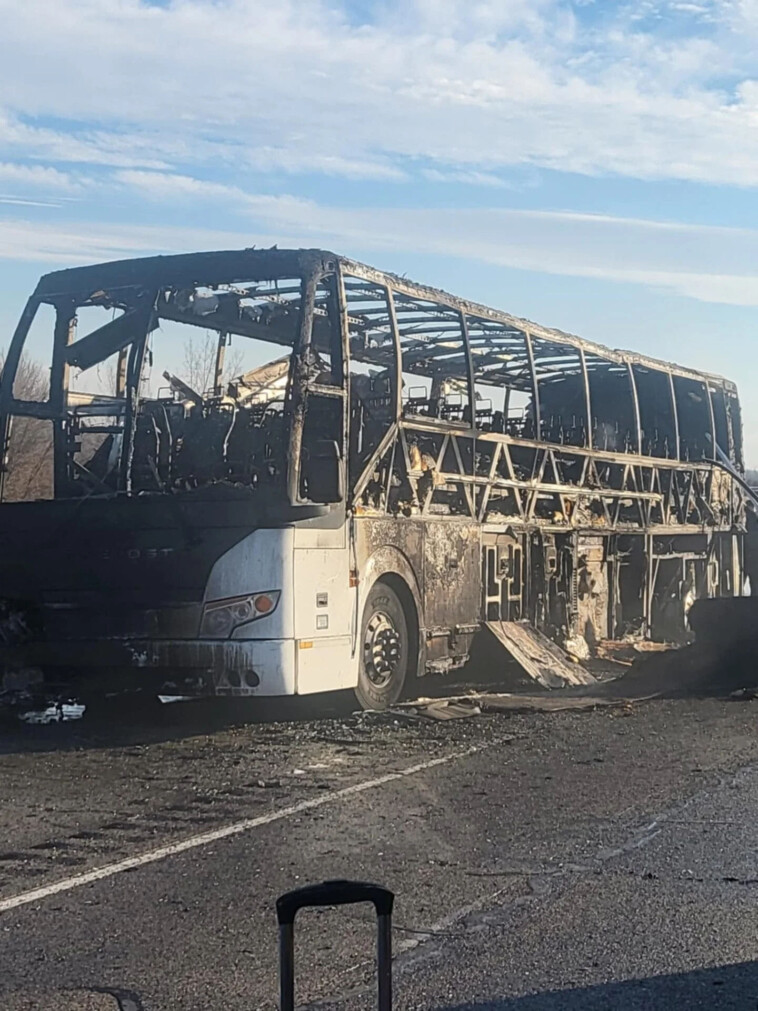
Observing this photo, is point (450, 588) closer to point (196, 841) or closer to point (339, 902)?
point (196, 841)

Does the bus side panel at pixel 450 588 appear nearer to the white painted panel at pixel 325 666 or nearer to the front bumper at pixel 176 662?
the white painted panel at pixel 325 666

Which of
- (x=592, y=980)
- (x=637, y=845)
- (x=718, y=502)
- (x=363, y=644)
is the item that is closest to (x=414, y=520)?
(x=363, y=644)

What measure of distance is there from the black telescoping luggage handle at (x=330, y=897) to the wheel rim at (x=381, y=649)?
8461 mm

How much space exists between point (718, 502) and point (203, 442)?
1219 cm

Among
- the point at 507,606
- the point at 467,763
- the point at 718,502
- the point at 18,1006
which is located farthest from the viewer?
the point at 718,502

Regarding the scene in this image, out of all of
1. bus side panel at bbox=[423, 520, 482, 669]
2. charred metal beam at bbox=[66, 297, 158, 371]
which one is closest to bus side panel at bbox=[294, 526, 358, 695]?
bus side panel at bbox=[423, 520, 482, 669]

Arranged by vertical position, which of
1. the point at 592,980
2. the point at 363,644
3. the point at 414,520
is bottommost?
the point at 592,980

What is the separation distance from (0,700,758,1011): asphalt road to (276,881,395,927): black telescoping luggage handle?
1.37 m

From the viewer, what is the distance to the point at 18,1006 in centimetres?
466

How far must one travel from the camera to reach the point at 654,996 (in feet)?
15.7

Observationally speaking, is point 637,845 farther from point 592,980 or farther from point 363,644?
point 363,644

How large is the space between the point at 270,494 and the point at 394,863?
4468mm

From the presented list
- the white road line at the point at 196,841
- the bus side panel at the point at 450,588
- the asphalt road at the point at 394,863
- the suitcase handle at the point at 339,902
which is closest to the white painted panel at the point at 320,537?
the asphalt road at the point at 394,863

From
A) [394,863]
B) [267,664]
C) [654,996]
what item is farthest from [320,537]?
[654,996]
